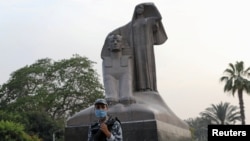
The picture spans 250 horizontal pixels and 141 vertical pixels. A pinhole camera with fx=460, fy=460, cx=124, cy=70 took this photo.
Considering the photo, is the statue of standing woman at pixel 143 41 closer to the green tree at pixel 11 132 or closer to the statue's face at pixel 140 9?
the statue's face at pixel 140 9

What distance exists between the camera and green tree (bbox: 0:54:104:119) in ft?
115

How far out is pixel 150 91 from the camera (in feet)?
Result: 38.5

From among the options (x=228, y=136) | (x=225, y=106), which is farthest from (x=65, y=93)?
(x=228, y=136)

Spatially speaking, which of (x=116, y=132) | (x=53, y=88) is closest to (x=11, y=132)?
(x=53, y=88)

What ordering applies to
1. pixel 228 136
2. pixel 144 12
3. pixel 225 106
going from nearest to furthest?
pixel 228 136 < pixel 144 12 < pixel 225 106

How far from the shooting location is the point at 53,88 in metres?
36.0

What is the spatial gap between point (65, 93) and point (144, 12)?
913 inches

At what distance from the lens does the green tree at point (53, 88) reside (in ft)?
115

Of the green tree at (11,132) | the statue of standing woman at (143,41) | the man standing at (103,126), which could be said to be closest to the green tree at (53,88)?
the green tree at (11,132)

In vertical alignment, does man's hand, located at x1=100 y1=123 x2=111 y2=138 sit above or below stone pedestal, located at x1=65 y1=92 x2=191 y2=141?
above

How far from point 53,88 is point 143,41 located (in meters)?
24.9

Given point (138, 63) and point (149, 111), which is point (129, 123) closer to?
point (149, 111)

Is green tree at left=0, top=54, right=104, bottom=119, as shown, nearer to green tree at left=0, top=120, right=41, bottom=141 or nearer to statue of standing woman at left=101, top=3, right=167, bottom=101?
green tree at left=0, top=120, right=41, bottom=141

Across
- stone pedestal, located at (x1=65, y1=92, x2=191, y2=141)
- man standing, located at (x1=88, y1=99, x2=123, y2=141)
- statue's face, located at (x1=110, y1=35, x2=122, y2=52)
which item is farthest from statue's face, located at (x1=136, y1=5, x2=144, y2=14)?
man standing, located at (x1=88, y1=99, x2=123, y2=141)
